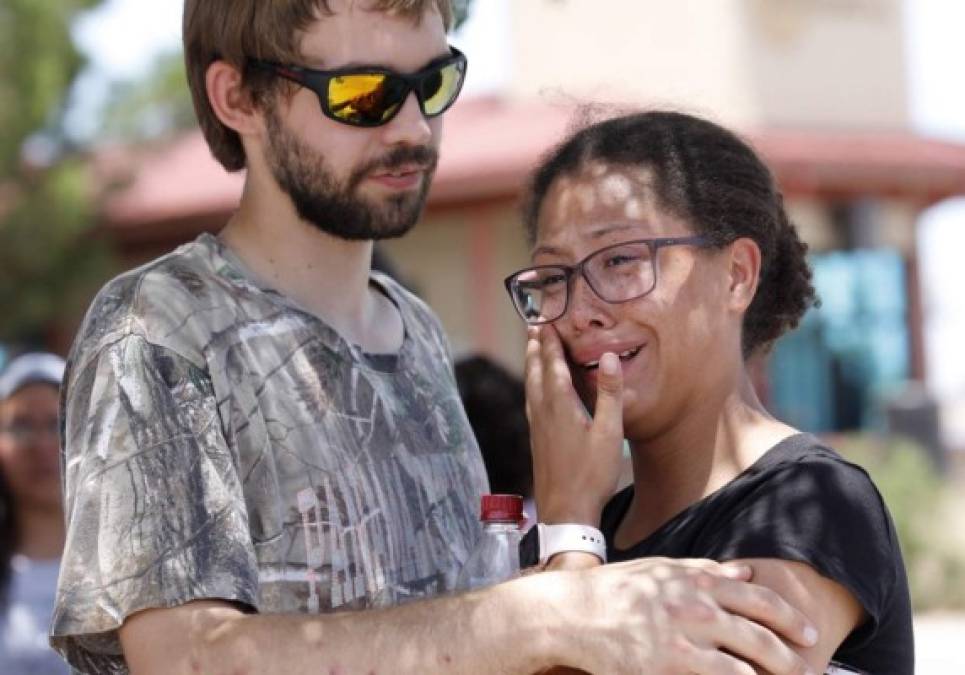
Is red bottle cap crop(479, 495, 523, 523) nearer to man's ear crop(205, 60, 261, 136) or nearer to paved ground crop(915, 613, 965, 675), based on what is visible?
man's ear crop(205, 60, 261, 136)

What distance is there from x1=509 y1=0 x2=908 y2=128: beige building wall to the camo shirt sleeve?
42.2 ft

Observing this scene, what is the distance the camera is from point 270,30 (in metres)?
3.07

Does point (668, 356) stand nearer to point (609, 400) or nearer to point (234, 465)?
point (609, 400)

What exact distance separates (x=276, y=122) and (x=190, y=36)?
27 cm

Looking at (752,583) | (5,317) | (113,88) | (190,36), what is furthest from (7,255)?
(752,583)

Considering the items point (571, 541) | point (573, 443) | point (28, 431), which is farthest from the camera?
point (28, 431)

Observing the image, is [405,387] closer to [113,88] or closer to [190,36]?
[190,36]

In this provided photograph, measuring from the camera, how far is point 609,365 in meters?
2.73

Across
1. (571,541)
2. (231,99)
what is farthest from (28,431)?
(571,541)

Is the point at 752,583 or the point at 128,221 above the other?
the point at 752,583

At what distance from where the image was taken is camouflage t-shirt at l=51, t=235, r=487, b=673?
8.68ft

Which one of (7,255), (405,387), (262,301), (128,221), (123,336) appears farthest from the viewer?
(128,221)

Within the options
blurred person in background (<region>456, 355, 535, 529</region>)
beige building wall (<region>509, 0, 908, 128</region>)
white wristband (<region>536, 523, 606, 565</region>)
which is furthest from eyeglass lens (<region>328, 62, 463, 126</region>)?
beige building wall (<region>509, 0, 908, 128</region>)

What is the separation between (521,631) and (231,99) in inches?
48.1
